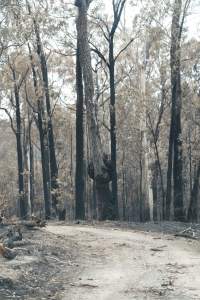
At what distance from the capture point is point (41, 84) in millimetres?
32375

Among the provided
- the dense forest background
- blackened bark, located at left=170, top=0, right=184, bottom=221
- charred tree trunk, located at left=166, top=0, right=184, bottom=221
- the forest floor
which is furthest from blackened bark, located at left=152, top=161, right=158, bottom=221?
the forest floor

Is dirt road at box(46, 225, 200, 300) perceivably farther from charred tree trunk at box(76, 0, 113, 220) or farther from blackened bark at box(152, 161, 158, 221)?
blackened bark at box(152, 161, 158, 221)

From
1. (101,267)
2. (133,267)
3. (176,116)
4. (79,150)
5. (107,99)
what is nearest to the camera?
(133,267)

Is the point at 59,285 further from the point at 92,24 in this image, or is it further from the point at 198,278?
the point at 92,24

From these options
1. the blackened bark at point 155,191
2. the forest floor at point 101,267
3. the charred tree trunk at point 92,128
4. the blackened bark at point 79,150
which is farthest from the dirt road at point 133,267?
the blackened bark at point 155,191

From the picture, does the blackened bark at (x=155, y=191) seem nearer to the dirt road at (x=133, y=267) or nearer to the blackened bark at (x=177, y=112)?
the blackened bark at (x=177, y=112)

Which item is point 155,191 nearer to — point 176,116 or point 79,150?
point 176,116

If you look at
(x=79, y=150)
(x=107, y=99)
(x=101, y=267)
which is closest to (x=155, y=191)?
(x=107, y=99)

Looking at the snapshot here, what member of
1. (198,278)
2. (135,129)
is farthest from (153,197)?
(198,278)

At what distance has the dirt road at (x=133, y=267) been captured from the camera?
7.93 meters

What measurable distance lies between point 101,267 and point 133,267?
64 cm

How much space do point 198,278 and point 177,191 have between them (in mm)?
15046

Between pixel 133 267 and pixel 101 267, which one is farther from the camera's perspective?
pixel 101 267

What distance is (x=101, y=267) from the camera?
34.1 feet
